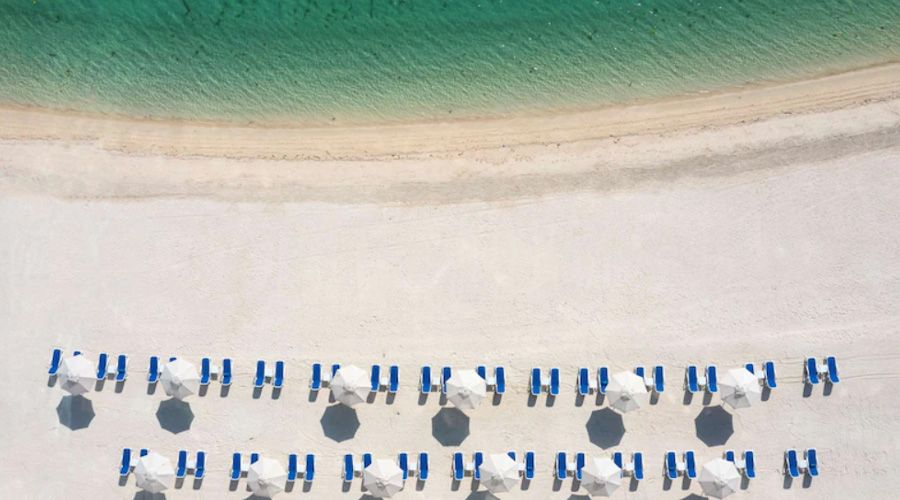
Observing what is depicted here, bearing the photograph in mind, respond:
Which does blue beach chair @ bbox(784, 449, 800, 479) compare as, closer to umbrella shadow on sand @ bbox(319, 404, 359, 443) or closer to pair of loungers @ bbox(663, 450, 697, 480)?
pair of loungers @ bbox(663, 450, 697, 480)

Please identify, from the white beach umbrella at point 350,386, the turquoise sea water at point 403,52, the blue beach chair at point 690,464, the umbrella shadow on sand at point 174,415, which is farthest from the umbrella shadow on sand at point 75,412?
the blue beach chair at point 690,464

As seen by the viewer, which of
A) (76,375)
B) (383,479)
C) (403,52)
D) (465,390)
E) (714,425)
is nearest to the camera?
(383,479)

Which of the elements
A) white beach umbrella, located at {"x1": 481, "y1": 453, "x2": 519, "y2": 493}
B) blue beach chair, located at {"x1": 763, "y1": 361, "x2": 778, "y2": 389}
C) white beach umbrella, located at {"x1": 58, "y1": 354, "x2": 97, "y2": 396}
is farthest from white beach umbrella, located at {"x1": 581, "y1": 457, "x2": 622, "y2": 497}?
white beach umbrella, located at {"x1": 58, "y1": 354, "x2": 97, "y2": 396}

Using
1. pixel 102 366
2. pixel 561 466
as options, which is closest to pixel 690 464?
pixel 561 466

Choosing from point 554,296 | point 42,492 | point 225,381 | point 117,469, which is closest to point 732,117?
point 554,296

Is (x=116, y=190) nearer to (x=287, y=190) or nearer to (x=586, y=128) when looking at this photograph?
(x=287, y=190)

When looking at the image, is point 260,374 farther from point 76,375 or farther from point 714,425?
point 714,425

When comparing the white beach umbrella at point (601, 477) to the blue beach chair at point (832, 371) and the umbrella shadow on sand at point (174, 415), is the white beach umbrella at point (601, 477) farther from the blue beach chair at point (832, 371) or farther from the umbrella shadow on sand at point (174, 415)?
the umbrella shadow on sand at point (174, 415)
